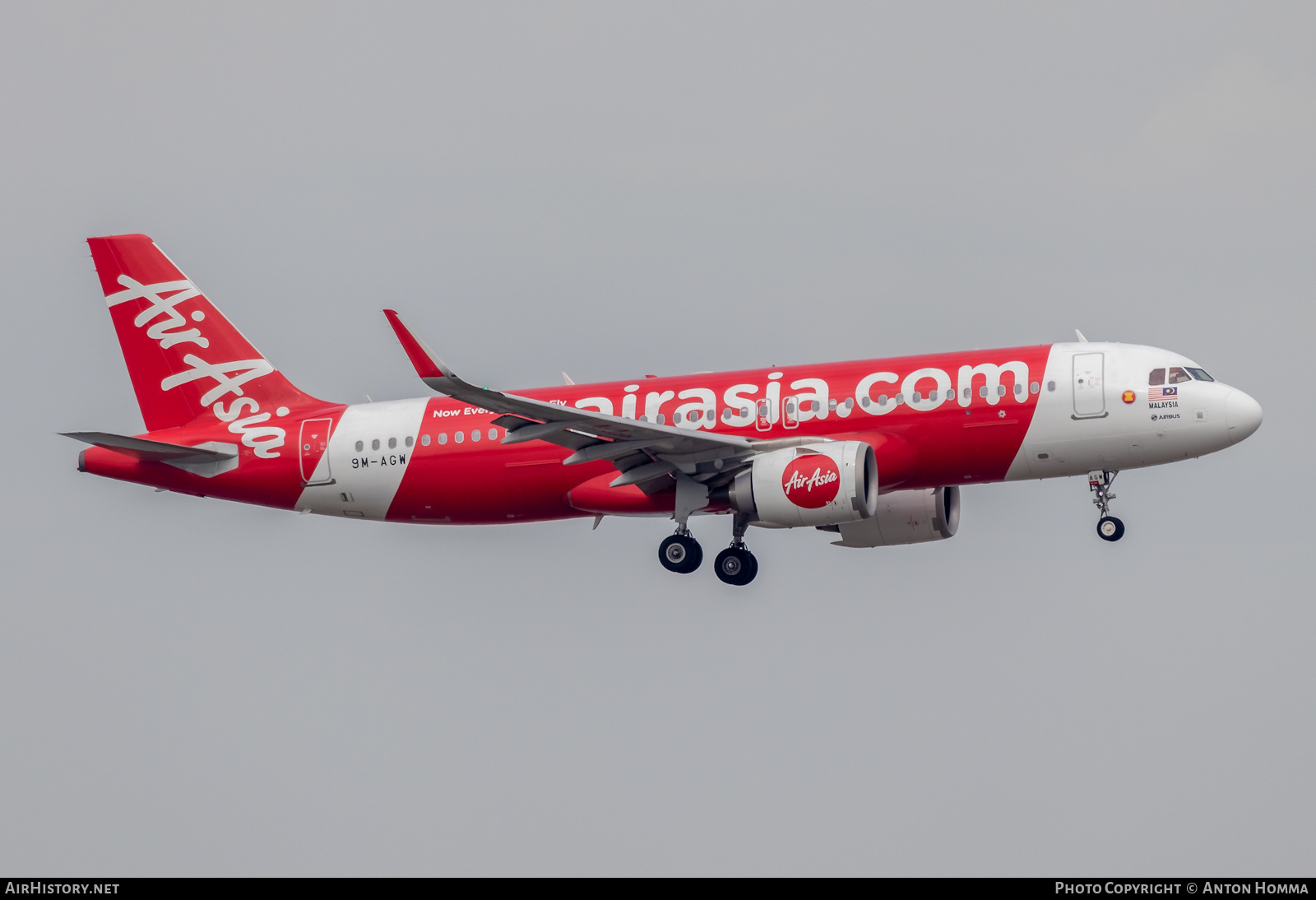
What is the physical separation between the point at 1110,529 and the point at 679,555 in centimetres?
1123

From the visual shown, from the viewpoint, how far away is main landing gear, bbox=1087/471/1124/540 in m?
45.7

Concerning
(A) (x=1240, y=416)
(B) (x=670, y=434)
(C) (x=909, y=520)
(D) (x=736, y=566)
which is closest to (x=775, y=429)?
(B) (x=670, y=434)

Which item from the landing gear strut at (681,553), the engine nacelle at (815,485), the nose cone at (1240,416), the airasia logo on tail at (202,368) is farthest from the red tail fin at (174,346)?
the nose cone at (1240,416)

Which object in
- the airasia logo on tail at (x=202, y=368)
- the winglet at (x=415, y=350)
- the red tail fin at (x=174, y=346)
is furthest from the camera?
the red tail fin at (x=174, y=346)

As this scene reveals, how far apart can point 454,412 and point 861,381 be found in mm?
11351

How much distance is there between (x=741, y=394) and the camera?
46688 mm

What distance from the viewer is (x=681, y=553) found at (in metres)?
47.3

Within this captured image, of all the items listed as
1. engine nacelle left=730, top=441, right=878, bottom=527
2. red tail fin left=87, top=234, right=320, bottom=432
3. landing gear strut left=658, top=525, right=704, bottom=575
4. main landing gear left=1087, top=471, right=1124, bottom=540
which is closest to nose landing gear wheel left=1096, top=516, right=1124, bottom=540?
main landing gear left=1087, top=471, right=1124, bottom=540

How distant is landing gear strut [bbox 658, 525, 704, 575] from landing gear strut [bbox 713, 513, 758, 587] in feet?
2.00

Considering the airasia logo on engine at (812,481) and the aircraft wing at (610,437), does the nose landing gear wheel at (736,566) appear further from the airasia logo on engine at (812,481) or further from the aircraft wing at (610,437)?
the airasia logo on engine at (812,481)

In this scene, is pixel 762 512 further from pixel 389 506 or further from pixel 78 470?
pixel 78 470

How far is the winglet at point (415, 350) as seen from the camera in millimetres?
39656

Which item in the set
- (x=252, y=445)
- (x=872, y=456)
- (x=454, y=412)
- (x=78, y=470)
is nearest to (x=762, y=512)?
(x=872, y=456)

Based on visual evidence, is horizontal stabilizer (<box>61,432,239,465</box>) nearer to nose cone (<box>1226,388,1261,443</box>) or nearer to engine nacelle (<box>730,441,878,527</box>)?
engine nacelle (<box>730,441,878,527</box>)
